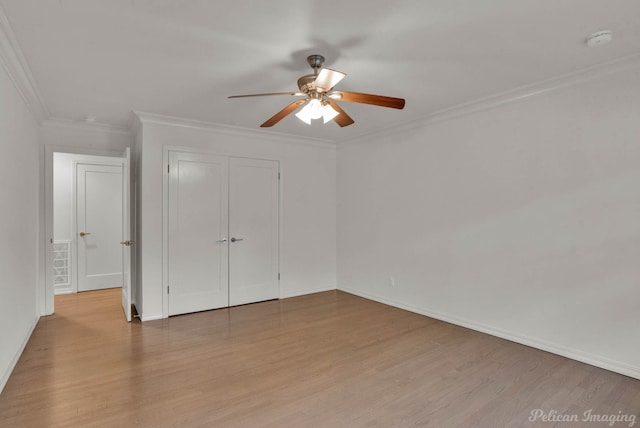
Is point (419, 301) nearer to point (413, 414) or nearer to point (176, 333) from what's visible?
point (413, 414)

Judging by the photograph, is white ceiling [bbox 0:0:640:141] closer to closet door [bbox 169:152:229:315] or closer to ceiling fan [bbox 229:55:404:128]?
ceiling fan [bbox 229:55:404:128]

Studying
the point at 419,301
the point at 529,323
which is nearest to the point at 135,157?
the point at 419,301

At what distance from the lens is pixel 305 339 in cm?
346

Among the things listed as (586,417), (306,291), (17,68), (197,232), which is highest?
(17,68)

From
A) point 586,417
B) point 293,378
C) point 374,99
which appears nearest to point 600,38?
point 374,99

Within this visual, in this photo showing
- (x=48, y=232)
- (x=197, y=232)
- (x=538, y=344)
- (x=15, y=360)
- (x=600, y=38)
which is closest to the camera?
(x=600, y=38)

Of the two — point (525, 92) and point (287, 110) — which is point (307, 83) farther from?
point (525, 92)

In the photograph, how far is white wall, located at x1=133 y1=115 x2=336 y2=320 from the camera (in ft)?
13.2

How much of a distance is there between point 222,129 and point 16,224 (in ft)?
7.75

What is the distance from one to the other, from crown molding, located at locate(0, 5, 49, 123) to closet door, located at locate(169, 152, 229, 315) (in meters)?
1.34

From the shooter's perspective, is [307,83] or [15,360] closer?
[307,83]

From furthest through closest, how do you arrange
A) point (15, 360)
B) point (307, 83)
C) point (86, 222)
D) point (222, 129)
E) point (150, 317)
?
point (86, 222) < point (222, 129) < point (150, 317) < point (15, 360) < point (307, 83)

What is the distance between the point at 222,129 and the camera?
14.7 ft

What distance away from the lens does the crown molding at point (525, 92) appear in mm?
2693
